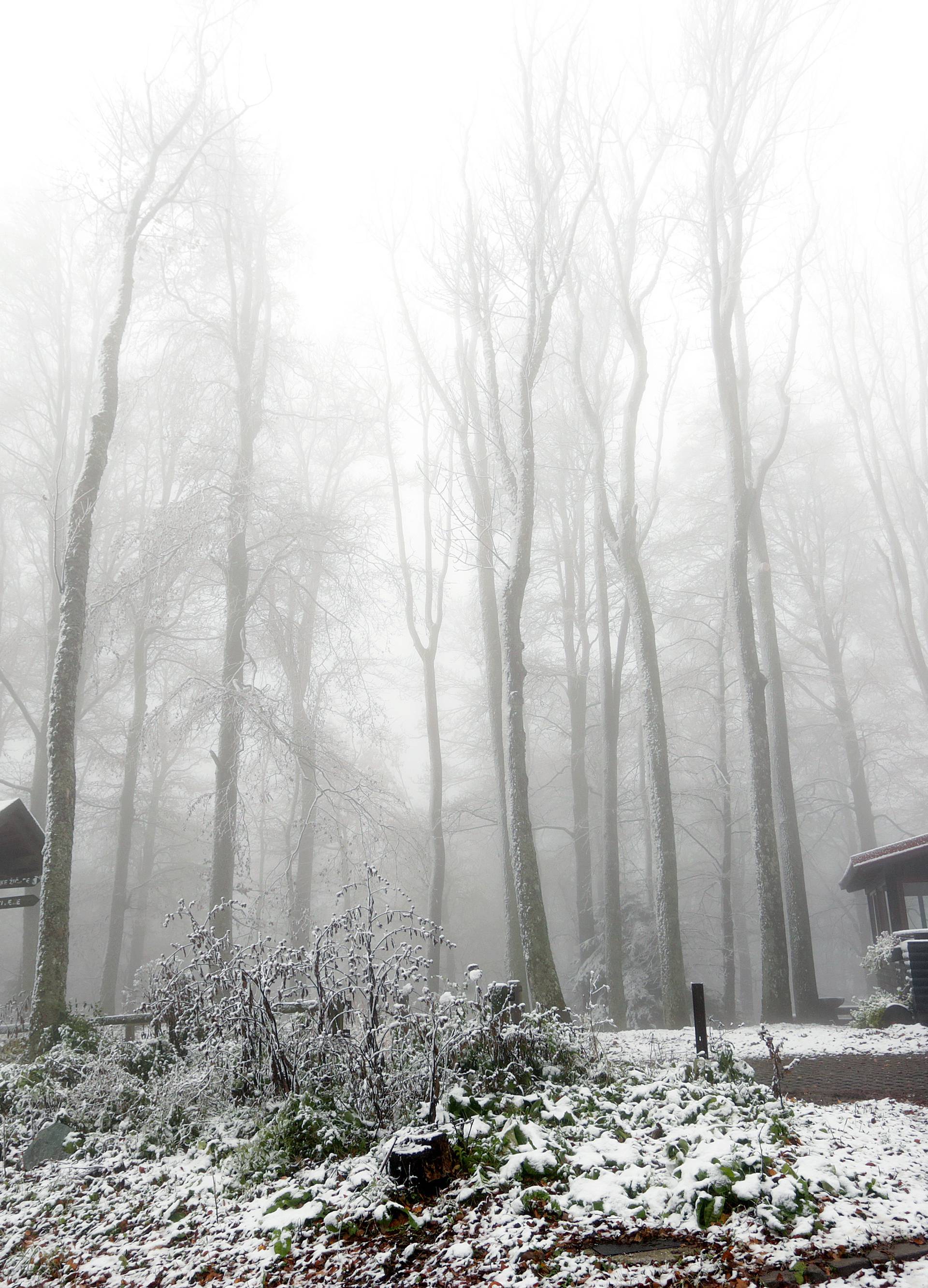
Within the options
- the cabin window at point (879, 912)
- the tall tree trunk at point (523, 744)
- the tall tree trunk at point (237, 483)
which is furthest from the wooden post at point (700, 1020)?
the cabin window at point (879, 912)

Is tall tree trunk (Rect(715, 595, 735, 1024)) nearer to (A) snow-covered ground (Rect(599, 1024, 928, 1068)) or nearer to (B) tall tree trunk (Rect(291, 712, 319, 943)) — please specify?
(A) snow-covered ground (Rect(599, 1024, 928, 1068))

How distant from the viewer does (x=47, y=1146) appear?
5578 millimetres

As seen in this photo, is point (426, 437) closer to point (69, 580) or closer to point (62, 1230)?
point (69, 580)

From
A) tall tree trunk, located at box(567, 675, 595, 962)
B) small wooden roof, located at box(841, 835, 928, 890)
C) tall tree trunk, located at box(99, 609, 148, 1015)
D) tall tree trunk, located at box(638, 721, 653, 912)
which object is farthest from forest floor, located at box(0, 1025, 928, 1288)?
tall tree trunk, located at box(638, 721, 653, 912)

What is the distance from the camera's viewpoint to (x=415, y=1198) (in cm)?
389

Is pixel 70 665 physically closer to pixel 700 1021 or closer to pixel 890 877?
pixel 700 1021

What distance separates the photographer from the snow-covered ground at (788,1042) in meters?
7.91

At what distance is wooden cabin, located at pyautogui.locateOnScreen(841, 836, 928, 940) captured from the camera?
1177 cm

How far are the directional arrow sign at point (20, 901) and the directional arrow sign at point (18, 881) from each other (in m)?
0.13

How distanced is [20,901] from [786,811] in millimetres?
11675

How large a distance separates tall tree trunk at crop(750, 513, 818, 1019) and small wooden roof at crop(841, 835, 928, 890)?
0.93 metres

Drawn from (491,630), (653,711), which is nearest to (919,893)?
(653,711)

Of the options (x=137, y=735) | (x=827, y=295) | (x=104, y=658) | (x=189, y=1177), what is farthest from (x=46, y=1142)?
(x=827, y=295)

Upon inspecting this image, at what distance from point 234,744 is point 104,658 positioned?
915cm
